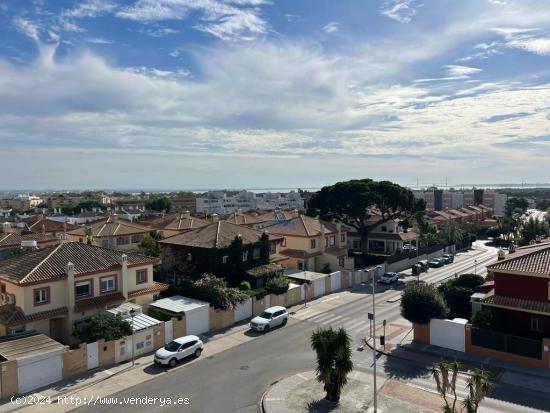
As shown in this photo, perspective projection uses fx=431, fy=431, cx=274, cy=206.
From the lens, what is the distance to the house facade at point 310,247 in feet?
180

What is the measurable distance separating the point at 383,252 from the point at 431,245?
8.62 m

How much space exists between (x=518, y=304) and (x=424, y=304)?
5.92m

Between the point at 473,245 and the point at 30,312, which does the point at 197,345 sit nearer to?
the point at 30,312

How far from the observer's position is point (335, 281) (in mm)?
49250

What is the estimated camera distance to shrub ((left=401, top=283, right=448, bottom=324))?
30906mm

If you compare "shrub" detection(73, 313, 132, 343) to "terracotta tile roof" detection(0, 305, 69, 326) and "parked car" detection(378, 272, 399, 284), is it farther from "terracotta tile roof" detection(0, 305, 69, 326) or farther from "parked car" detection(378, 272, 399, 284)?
"parked car" detection(378, 272, 399, 284)

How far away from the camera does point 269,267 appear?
45.4 meters

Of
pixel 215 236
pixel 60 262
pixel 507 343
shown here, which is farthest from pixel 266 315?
pixel 507 343

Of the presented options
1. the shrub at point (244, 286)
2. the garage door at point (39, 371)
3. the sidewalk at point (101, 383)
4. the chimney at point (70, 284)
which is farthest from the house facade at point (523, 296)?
the chimney at point (70, 284)

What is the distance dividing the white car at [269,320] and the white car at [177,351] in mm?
6016

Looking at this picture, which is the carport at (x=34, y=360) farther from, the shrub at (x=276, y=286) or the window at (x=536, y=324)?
the window at (x=536, y=324)

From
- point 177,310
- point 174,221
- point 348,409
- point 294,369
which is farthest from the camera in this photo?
point 174,221

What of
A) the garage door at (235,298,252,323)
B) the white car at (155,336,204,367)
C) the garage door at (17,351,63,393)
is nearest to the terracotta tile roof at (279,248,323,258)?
the garage door at (235,298,252,323)

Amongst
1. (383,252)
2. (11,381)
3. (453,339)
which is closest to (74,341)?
(11,381)
